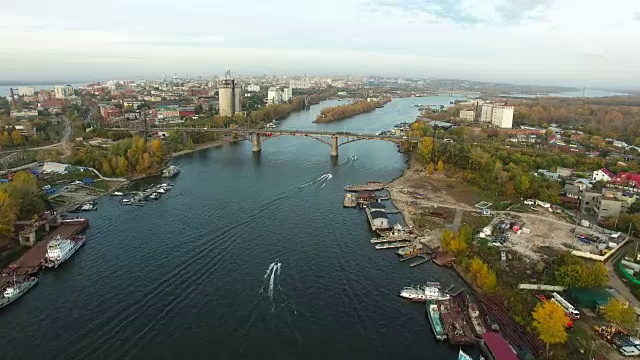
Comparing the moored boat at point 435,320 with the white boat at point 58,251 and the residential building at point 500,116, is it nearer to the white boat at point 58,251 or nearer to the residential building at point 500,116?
the white boat at point 58,251

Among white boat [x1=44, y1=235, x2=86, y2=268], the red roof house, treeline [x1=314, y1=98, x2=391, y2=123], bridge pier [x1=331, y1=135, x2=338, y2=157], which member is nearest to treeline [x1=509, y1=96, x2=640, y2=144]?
treeline [x1=314, y1=98, x2=391, y2=123]

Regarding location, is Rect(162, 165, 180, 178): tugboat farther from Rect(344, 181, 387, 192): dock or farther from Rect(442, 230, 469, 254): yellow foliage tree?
Rect(442, 230, 469, 254): yellow foliage tree

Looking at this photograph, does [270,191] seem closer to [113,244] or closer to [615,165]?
[113,244]

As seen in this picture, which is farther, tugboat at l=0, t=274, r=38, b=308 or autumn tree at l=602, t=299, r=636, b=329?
tugboat at l=0, t=274, r=38, b=308

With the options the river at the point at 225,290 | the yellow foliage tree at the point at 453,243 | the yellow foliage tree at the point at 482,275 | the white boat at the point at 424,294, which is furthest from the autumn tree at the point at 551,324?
the yellow foliage tree at the point at 453,243

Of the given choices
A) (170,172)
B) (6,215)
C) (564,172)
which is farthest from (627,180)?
(6,215)

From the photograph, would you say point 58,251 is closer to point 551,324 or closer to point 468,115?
point 551,324

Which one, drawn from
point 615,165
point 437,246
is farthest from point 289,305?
point 615,165
